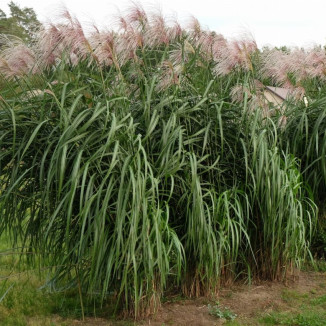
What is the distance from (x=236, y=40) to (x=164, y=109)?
1005 mm

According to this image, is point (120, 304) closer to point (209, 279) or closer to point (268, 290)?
point (209, 279)

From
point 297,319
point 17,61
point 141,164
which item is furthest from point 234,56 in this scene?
point 297,319

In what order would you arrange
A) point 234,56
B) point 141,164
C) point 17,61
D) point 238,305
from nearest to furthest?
point 141,164, point 17,61, point 238,305, point 234,56

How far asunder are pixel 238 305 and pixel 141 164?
1565 millimetres

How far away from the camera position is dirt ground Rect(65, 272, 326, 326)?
12.1 feet

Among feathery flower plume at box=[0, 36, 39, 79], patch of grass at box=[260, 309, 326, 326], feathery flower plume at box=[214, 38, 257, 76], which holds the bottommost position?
patch of grass at box=[260, 309, 326, 326]

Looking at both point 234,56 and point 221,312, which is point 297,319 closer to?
point 221,312

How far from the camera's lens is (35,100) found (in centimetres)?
377

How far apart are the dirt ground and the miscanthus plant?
116 mm

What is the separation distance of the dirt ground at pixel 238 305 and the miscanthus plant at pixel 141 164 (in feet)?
0.38

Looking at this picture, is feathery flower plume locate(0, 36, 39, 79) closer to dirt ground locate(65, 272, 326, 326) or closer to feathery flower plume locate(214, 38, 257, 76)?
feathery flower plume locate(214, 38, 257, 76)

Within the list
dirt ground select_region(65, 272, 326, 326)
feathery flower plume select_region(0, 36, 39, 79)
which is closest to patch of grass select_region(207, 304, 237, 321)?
dirt ground select_region(65, 272, 326, 326)

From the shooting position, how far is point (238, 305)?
4.05m

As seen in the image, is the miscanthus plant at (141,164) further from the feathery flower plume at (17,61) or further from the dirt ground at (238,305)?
the dirt ground at (238,305)
